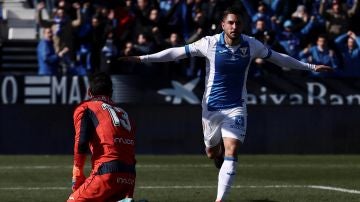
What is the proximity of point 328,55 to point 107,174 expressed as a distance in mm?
13853

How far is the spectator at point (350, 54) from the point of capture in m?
22.6

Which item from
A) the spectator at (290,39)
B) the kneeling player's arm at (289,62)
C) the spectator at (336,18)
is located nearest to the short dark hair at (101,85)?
the kneeling player's arm at (289,62)

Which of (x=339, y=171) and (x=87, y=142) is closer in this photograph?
(x=87, y=142)

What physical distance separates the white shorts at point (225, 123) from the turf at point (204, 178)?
89 centimetres

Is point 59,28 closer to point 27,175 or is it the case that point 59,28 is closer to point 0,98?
point 0,98

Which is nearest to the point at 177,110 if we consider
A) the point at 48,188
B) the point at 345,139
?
the point at 345,139

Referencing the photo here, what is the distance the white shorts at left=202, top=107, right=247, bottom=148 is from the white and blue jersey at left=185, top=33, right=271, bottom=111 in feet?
0.25

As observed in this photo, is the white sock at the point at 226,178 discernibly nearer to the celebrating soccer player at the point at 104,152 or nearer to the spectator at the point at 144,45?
the celebrating soccer player at the point at 104,152

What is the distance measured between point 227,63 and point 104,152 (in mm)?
3174

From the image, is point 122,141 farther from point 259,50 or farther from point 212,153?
point 212,153

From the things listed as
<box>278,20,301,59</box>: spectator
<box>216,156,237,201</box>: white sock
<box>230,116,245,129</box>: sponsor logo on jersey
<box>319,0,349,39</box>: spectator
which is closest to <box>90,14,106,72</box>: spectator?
<box>278,20,301,59</box>: spectator

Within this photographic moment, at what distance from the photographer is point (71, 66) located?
2189cm

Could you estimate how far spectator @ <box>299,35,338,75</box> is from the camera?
73.0 feet

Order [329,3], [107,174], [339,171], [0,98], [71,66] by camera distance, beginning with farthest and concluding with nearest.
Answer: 1. [329,3]
2. [71,66]
3. [0,98]
4. [339,171]
5. [107,174]
